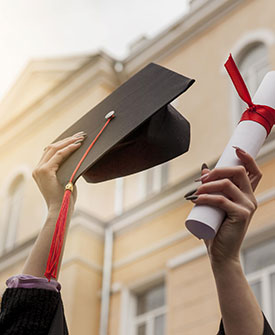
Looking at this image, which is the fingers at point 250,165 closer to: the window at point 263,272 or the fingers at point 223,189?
the fingers at point 223,189

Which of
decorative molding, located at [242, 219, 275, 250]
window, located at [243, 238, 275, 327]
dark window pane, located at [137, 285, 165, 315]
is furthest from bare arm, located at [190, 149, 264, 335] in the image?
dark window pane, located at [137, 285, 165, 315]

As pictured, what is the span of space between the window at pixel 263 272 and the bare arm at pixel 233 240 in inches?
268

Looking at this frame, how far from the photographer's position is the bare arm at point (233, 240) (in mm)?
2037

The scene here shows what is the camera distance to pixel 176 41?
13125 millimetres

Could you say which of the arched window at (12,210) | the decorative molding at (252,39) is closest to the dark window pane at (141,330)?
the arched window at (12,210)

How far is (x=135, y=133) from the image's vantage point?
259cm

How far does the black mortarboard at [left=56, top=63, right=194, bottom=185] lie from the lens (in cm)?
252

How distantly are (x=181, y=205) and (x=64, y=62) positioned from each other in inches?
200

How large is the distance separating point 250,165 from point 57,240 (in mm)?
600

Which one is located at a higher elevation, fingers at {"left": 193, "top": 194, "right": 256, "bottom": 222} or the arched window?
fingers at {"left": 193, "top": 194, "right": 256, "bottom": 222}

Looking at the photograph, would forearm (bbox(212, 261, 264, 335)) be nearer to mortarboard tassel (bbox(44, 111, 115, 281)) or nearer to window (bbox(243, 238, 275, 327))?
mortarboard tassel (bbox(44, 111, 115, 281))

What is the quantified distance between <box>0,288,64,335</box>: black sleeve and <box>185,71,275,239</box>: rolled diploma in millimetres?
450

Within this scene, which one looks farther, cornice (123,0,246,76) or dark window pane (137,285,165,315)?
cornice (123,0,246,76)

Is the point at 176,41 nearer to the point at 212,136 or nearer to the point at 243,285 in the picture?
the point at 212,136
